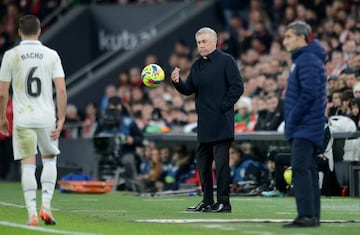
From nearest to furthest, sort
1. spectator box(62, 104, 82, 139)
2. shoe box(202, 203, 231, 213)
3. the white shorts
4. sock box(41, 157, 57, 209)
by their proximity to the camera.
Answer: the white shorts, sock box(41, 157, 57, 209), shoe box(202, 203, 231, 213), spectator box(62, 104, 82, 139)

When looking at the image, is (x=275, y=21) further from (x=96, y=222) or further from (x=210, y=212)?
(x=96, y=222)

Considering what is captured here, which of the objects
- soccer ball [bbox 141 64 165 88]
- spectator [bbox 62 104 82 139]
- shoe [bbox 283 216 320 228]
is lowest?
shoe [bbox 283 216 320 228]

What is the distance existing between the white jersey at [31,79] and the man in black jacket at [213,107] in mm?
2605

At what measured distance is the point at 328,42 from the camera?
24.1 meters

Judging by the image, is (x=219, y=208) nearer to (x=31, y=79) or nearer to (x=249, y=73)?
(x=31, y=79)

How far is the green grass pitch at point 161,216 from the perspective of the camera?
37.8 ft

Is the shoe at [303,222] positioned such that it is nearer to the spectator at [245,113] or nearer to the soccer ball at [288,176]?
the soccer ball at [288,176]

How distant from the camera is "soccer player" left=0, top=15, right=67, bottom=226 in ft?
39.1

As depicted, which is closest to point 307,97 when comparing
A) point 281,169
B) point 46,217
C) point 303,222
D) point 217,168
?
point 303,222

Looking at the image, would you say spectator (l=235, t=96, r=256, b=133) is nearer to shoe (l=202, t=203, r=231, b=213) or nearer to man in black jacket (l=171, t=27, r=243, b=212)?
man in black jacket (l=171, t=27, r=243, b=212)

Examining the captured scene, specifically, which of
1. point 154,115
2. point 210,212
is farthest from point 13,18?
point 210,212

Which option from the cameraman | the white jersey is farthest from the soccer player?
the cameraman

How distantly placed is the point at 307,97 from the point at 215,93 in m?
3.05

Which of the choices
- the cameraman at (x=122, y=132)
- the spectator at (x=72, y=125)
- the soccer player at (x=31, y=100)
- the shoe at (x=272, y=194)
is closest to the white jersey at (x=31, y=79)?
the soccer player at (x=31, y=100)
